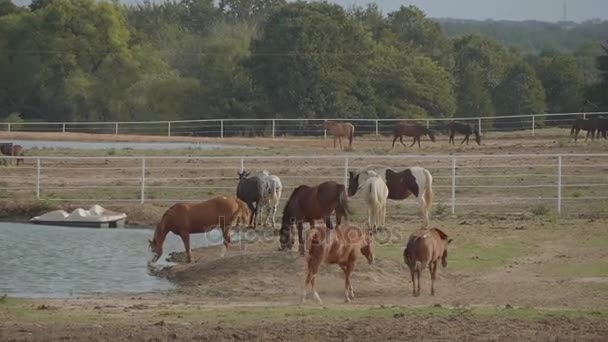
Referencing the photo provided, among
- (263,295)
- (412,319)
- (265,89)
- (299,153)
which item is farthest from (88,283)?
(265,89)

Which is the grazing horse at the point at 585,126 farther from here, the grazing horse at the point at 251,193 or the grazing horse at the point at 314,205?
the grazing horse at the point at 314,205

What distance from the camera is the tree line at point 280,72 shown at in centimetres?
5691

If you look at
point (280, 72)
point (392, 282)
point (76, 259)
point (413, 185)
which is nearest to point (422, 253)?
point (392, 282)

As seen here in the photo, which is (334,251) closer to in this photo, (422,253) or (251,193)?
(422,253)

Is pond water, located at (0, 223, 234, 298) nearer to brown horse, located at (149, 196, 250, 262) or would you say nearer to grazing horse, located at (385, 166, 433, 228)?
brown horse, located at (149, 196, 250, 262)

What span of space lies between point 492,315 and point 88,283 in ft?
20.2

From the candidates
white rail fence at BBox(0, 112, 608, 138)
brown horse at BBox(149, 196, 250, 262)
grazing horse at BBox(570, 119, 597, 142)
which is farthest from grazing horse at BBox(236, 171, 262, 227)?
white rail fence at BBox(0, 112, 608, 138)

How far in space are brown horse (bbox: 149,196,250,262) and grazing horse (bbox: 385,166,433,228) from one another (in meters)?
4.45

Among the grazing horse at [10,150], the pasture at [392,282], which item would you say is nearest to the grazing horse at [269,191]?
the pasture at [392,282]

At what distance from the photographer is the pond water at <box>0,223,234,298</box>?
16688mm

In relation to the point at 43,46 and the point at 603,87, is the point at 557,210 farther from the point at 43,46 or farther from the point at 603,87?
the point at 43,46

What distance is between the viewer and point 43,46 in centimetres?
6431

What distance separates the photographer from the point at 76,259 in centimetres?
1955

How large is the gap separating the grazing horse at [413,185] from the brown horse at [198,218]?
4447mm
